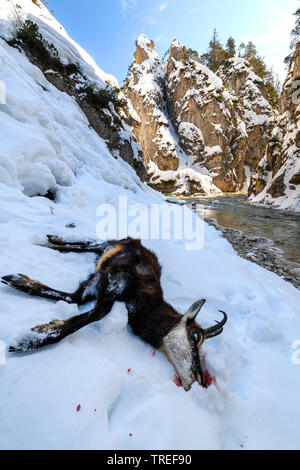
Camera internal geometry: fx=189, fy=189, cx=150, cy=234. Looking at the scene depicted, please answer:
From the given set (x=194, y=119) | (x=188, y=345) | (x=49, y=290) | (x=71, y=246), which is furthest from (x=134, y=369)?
(x=194, y=119)

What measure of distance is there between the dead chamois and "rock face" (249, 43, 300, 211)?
16.5m

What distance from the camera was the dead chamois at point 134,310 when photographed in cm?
147

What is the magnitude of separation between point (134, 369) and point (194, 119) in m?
47.5

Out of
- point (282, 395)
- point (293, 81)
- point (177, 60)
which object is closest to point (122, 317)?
point (282, 395)

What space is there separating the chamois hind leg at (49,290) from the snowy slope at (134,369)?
0.07 m

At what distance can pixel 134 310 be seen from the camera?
206 centimetres

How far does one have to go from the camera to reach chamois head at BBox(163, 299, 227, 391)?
4.80 feet

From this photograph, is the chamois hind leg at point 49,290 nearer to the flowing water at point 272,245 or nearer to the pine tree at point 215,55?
the flowing water at point 272,245

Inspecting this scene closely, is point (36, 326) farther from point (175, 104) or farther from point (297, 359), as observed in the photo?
point (175, 104)

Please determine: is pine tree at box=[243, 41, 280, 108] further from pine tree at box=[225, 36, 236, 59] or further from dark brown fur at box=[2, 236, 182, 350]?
dark brown fur at box=[2, 236, 182, 350]

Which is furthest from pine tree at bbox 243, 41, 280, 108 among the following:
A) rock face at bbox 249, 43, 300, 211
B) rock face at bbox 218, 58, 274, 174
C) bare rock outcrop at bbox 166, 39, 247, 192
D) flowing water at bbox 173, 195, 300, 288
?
flowing water at bbox 173, 195, 300, 288

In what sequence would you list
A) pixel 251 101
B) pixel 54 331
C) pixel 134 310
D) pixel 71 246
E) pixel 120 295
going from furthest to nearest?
pixel 251 101
pixel 71 246
pixel 120 295
pixel 134 310
pixel 54 331

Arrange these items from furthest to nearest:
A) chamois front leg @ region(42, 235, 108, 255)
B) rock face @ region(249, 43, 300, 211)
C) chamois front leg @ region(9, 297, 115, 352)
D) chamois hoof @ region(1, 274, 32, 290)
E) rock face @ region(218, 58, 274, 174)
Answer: rock face @ region(218, 58, 274, 174) < rock face @ region(249, 43, 300, 211) < chamois front leg @ region(42, 235, 108, 255) < chamois hoof @ region(1, 274, 32, 290) < chamois front leg @ region(9, 297, 115, 352)

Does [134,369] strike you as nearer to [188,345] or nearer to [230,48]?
[188,345]
